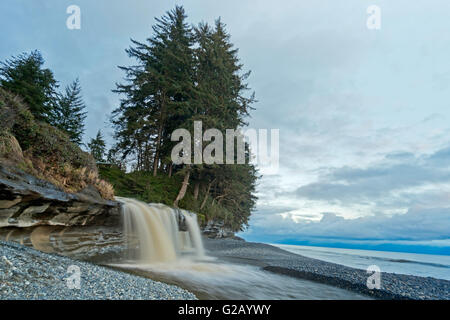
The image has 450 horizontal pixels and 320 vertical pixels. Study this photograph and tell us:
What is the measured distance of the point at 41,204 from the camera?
23.4ft

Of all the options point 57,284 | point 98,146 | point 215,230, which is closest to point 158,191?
point 215,230

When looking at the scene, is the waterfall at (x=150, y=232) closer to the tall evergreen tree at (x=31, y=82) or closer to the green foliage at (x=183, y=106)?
the green foliage at (x=183, y=106)

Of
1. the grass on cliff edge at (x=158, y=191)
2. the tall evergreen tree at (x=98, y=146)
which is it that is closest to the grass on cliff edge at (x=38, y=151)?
the grass on cliff edge at (x=158, y=191)

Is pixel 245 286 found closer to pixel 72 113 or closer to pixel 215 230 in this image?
pixel 215 230

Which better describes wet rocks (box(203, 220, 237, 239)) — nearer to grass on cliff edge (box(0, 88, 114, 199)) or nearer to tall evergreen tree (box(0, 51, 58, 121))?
grass on cliff edge (box(0, 88, 114, 199))

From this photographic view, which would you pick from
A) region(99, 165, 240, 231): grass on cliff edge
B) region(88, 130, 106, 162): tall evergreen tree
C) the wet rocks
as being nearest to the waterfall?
region(99, 165, 240, 231): grass on cliff edge

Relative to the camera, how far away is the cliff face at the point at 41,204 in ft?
20.8

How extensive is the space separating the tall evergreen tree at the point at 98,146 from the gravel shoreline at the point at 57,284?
25760 millimetres

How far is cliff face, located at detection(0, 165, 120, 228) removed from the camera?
6328mm

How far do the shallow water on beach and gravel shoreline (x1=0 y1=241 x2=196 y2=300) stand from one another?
1.22 m

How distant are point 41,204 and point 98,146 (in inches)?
1018

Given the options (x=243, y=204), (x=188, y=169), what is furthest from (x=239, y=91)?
(x=243, y=204)
